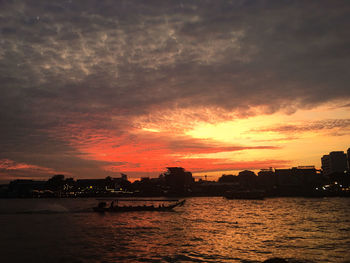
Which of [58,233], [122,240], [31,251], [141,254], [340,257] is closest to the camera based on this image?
[340,257]

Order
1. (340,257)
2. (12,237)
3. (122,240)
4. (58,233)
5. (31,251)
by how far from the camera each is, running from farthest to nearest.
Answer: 1. (58,233)
2. (12,237)
3. (122,240)
4. (31,251)
5. (340,257)

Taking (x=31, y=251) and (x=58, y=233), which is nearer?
(x=31, y=251)

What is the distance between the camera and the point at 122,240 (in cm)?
4616

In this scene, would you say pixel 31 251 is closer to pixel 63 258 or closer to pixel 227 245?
pixel 63 258

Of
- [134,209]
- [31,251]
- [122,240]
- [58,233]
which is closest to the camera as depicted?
[31,251]

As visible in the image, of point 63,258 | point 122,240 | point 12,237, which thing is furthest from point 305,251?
point 12,237

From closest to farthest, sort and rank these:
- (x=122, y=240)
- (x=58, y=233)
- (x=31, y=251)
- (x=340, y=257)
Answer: (x=340, y=257) → (x=31, y=251) → (x=122, y=240) → (x=58, y=233)

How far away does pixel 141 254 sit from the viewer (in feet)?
117

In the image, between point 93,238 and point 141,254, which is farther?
point 93,238

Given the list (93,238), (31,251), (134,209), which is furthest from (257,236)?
(134,209)

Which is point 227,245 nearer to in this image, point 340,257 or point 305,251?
point 305,251

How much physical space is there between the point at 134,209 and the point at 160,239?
53.8 meters

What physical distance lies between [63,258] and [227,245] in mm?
21961

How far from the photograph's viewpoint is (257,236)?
158ft
